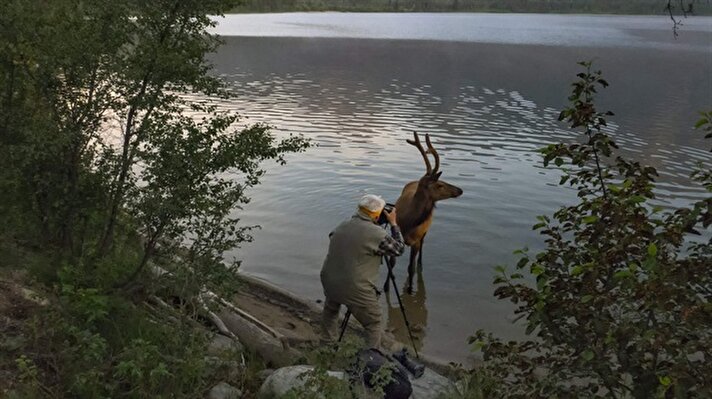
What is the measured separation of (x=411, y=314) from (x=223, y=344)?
13.8 feet

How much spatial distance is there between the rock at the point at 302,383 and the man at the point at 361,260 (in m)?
1.05

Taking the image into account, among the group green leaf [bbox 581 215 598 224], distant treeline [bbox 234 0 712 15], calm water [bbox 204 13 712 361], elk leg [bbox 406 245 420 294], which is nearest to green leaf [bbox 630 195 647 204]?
green leaf [bbox 581 215 598 224]

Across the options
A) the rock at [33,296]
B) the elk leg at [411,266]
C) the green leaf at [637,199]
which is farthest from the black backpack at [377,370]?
the elk leg at [411,266]

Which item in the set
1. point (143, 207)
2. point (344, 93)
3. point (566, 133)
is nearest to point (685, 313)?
point (143, 207)

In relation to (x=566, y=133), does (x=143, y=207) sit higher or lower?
higher

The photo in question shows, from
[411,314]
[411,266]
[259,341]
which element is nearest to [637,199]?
[259,341]

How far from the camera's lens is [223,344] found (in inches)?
261

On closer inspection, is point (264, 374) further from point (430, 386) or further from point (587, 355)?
point (587, 355)

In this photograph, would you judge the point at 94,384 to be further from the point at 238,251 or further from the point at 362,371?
the point at 238,251

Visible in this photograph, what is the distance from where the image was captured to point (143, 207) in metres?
5.98

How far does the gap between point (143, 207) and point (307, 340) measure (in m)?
3.05

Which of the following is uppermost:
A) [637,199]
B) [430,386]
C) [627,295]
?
[637,199]

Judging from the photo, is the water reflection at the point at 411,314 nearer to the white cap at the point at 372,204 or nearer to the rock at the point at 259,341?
the rock at the point at 259,341

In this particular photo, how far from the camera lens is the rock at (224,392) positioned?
5.33 metres
